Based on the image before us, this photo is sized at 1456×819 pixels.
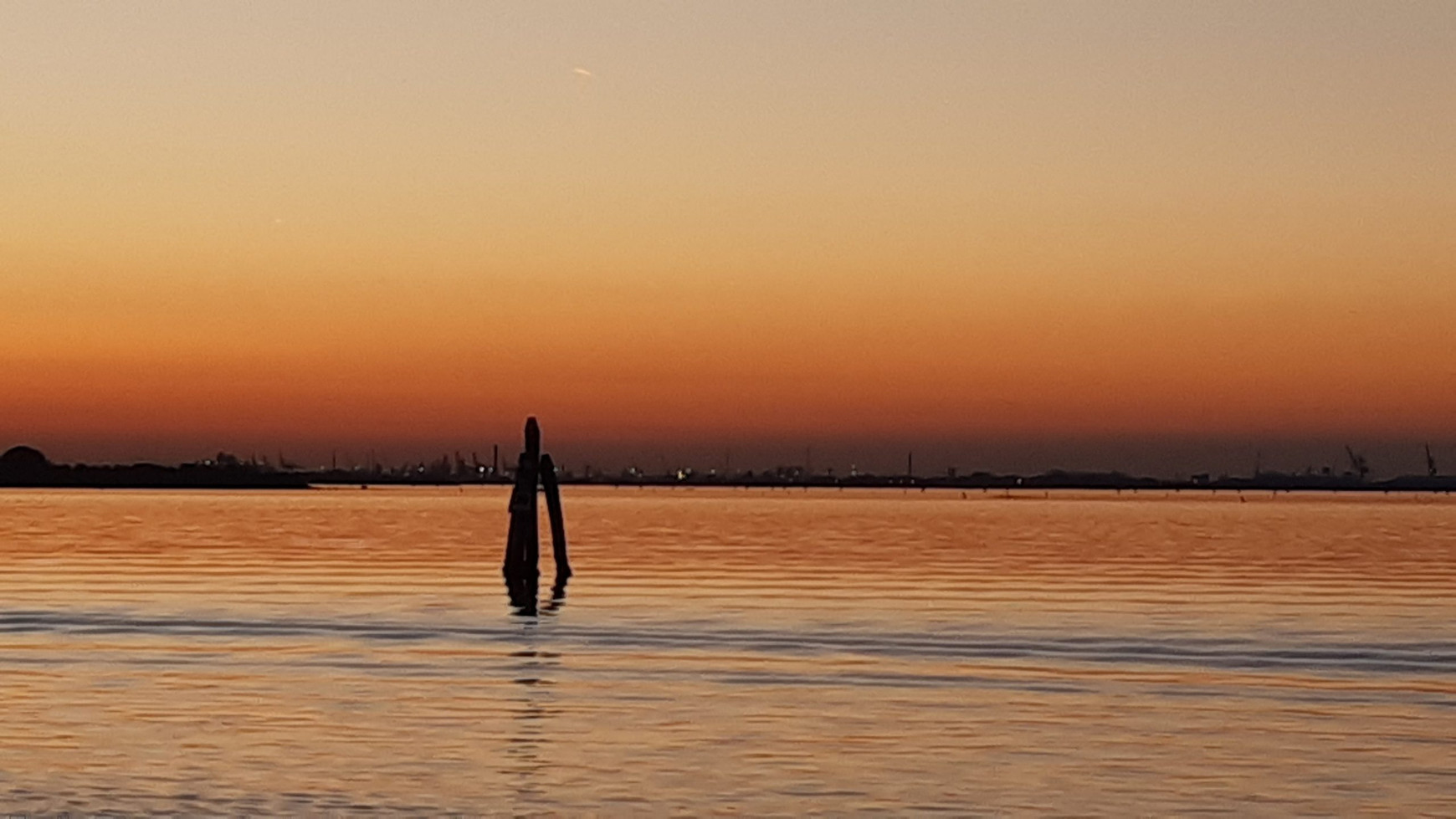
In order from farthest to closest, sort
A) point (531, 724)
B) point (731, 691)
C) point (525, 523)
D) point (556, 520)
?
point (556, 520)
point (525, 523)
point (731, 691)
point (531, 724)

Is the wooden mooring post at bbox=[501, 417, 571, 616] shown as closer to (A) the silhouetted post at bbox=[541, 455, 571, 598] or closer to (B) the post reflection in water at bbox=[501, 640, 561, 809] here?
(A) the silhouetted post at bbox=[541, 455, 571, 598]

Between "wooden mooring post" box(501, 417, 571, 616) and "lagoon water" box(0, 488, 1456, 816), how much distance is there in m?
0.98

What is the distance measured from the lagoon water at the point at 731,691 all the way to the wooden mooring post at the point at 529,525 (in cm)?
98

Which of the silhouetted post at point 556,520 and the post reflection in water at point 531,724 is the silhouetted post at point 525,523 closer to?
the silhouetted post at point 556,520

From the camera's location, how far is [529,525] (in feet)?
180

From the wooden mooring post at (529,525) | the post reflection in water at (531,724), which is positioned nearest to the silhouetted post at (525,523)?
the wooden mooring post at (529,525)

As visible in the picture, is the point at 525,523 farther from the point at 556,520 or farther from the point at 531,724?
the point at 531,724

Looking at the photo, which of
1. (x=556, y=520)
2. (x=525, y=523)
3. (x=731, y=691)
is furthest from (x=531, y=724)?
(x=556, y=520)

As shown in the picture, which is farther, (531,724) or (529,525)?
(529,525)

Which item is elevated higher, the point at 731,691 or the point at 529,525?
the point at 529,525

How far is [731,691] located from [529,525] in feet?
90.4

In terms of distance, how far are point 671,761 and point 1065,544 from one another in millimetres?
65174

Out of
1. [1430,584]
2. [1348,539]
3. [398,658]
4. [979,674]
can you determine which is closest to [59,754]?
[398,658]

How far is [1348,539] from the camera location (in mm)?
92188
